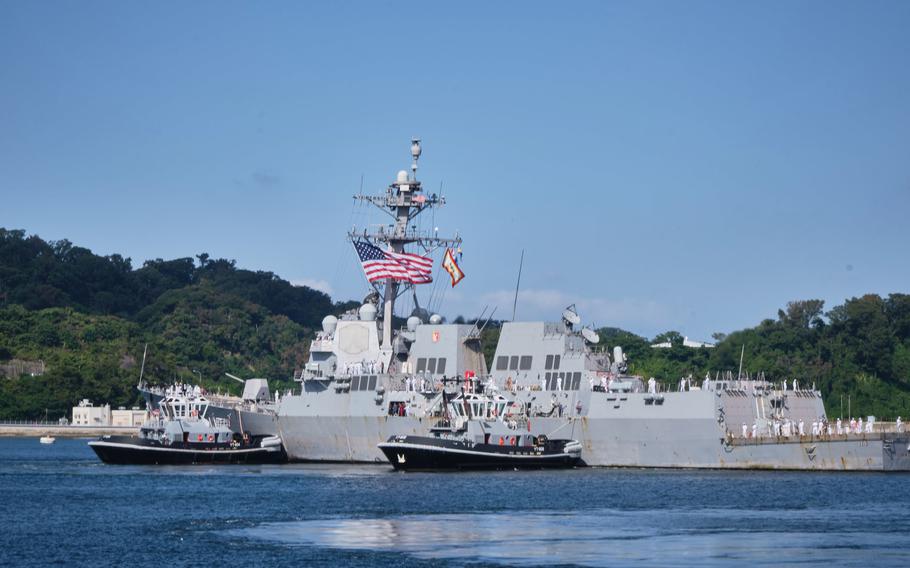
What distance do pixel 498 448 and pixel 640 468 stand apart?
577 cm

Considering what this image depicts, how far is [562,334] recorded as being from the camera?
58531 millimetres

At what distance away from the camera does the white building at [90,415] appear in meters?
111

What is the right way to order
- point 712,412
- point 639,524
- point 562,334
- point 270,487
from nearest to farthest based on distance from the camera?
point 639,524
point 270,487
point 712,412
point 562,334

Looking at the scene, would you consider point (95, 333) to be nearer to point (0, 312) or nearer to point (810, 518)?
point (0, 312)

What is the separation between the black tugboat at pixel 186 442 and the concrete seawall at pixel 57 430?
1703 inches

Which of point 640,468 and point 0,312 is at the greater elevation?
point 0,312

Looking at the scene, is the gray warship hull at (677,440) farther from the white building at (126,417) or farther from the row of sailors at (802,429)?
the white building at (126,417)

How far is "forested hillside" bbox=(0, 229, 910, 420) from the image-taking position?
90562 millimetres

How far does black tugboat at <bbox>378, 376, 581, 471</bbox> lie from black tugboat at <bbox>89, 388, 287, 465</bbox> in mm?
9806

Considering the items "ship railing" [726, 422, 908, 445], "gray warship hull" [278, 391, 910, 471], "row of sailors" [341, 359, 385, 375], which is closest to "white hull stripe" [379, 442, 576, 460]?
"gray warship hull" [278, 391, 910, 471]

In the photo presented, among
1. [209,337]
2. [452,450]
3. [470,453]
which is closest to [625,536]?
[452,450]

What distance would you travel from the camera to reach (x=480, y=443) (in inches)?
2122

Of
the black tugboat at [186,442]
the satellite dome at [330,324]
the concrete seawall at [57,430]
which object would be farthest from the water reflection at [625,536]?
the concrete seawall at [57,430]

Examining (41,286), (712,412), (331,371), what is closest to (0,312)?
(41,286)
